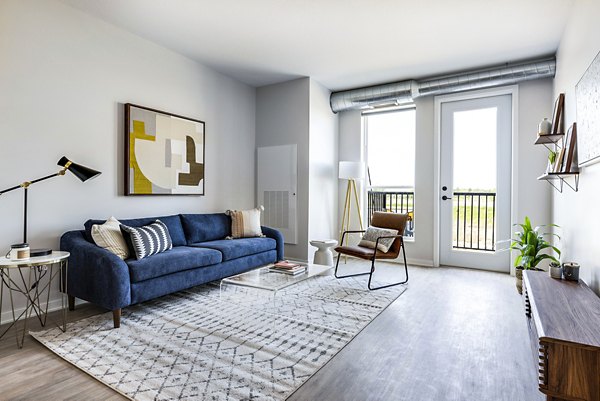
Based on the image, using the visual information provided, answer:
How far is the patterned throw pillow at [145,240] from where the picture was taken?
2996 millimetres

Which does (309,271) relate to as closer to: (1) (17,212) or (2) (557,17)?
(1) (17,212)

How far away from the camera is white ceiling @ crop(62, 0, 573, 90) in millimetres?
3143

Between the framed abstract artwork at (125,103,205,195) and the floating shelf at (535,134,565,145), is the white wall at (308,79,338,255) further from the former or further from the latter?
the floating shelf at (535,134,565,145)

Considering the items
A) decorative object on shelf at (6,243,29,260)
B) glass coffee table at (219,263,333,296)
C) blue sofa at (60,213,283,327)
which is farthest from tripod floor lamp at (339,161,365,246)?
decorative object on shelf at (6,243,29,260)

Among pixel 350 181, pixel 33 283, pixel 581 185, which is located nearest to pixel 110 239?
pixel 33 283

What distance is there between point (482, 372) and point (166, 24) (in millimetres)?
4031

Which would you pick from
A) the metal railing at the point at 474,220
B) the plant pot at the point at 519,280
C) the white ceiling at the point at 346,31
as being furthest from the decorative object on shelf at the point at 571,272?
the metal railing at the point at 474,220

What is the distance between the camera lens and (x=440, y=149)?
16.6 ft

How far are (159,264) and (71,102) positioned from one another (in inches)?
70.2

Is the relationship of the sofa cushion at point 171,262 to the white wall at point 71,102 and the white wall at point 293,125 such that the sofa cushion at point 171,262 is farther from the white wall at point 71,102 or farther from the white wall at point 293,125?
the white wall at point 293,125

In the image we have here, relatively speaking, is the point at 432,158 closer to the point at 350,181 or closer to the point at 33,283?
the point at 350,181

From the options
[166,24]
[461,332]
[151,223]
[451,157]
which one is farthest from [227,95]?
[461,332]

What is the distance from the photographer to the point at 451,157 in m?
4.98

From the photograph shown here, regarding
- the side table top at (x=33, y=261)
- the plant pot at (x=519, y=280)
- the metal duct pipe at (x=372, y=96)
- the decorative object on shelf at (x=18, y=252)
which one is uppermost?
the metal duct pipe at (x=372, y=96)
